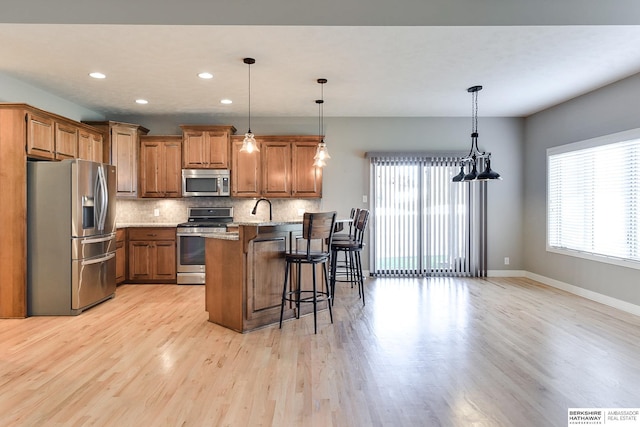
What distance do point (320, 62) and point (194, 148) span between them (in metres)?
2.91

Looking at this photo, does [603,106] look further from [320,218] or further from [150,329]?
[150,329]

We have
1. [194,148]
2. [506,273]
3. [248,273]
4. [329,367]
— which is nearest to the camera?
[329,367]

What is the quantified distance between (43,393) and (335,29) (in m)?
3.36

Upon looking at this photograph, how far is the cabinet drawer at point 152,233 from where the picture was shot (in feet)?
17.7

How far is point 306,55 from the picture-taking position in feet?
11.2

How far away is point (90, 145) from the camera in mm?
4961

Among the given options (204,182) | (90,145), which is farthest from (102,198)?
(204,182)

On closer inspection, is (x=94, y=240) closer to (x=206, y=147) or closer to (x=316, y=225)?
(x=206, y=147)

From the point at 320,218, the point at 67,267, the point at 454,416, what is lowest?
the point at 454,416

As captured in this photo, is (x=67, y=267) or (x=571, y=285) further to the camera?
(x=571, y=285)

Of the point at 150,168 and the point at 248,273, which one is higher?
the point at 150,168

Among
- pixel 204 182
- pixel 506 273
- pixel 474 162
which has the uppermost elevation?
pixel 474 162

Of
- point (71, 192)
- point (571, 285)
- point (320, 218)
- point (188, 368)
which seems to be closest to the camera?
point (188, 368)

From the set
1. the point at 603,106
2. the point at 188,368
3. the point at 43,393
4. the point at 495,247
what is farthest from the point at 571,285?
the point at 43,393
